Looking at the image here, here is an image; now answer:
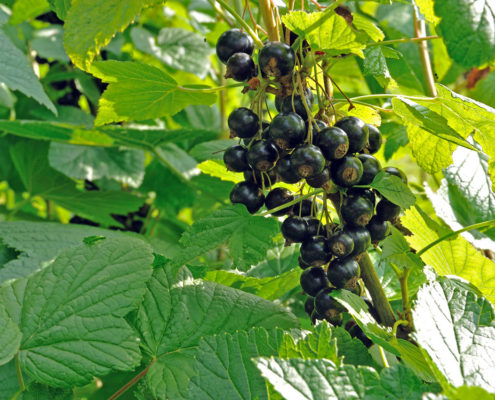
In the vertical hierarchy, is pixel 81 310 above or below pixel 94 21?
below

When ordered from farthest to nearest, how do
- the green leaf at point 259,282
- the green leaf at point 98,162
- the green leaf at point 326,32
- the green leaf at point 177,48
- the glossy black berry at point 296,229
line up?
the green leaf at point 177,48 < the green leaf at point 98,162 < the green leaf at point 259,282 < the glossy black berry at point 296,229 < the green leaf at point 326,32

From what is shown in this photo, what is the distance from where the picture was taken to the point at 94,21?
667 millimetres

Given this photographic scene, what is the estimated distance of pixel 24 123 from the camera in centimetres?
126

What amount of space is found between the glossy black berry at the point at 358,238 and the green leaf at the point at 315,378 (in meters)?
0.22

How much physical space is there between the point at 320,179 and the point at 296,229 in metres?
0.08

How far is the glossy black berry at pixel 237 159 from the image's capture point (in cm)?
76

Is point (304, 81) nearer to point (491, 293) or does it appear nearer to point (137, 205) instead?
point (491, 293)

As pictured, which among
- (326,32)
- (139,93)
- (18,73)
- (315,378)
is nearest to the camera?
(315,378)

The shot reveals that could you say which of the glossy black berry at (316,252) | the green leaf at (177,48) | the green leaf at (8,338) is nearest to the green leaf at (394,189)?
the glossy black berry at (316,252)

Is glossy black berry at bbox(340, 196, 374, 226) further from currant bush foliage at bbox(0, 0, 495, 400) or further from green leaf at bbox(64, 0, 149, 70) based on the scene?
green leaf at bbox(64, 0, 149, 70)

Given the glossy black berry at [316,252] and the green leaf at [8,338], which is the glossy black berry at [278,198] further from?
the green leaf at [8,338]

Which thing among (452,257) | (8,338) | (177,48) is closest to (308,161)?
(452,257)

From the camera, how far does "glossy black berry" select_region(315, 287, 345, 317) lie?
0.71 m

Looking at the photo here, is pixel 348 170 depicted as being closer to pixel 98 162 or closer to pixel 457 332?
pixel 457 332
